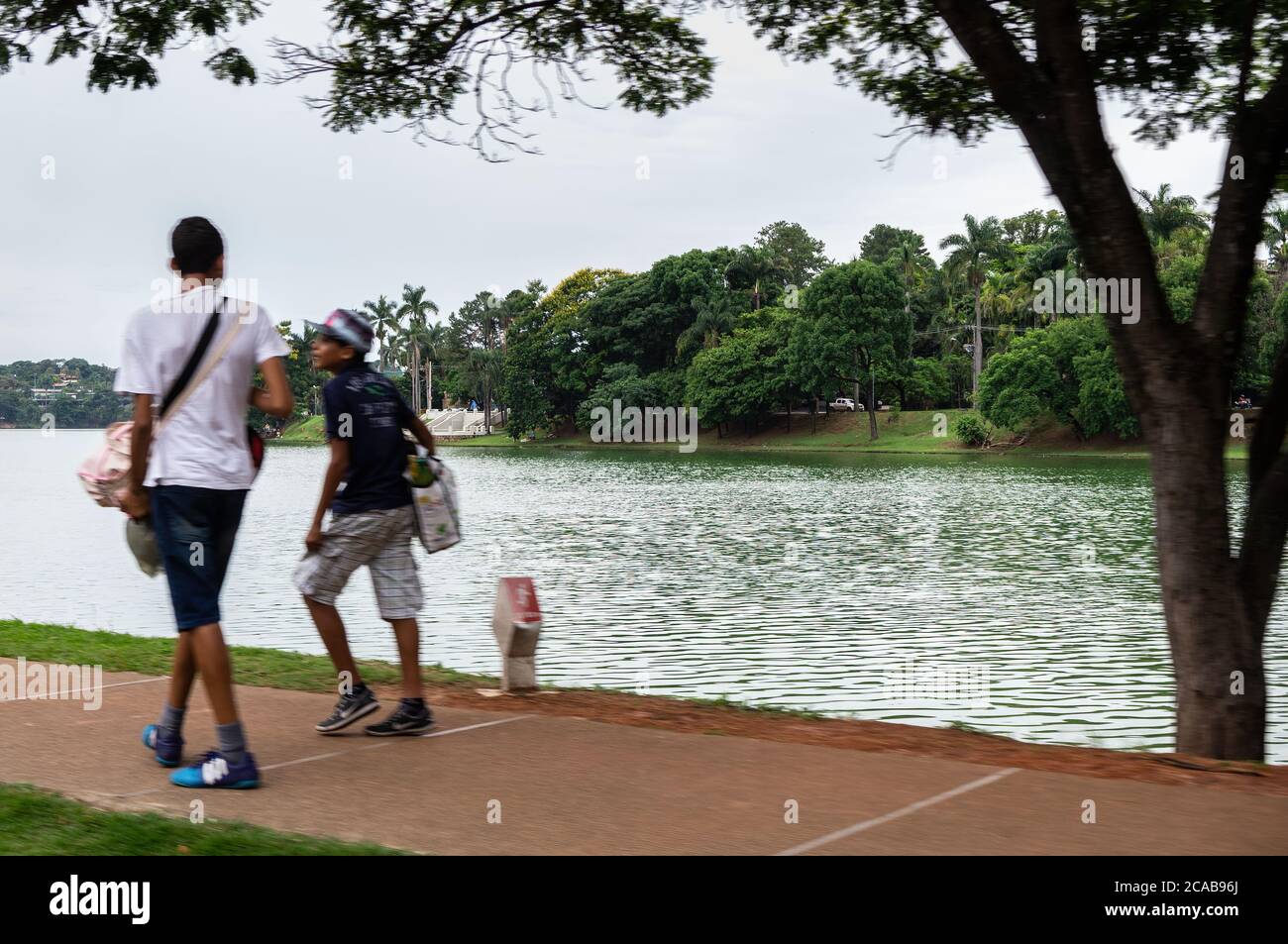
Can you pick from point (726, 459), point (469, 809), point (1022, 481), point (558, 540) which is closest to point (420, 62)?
point (469, 809)

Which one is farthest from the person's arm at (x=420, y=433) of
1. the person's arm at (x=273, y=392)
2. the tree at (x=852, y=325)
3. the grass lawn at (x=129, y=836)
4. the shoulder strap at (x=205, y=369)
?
the tree at (x=852, y=325)

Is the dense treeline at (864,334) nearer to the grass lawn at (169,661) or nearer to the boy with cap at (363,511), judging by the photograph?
the grass lawn at (169,661)

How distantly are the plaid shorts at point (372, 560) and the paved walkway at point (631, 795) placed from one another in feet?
2.21

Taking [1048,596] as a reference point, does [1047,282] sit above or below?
above

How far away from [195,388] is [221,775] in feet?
4.98

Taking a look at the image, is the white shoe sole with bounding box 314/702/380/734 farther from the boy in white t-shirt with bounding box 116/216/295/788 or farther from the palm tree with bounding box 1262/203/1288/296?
the palm tree with bounding box 1262/203/1288/296

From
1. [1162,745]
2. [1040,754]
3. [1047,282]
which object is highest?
[1047,282]

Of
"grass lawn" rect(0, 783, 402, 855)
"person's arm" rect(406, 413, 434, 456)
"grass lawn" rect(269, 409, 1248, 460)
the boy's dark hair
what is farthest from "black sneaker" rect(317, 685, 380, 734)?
"grass lawn" rect(269, 409, 1248, 460)

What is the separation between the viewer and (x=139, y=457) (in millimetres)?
5051

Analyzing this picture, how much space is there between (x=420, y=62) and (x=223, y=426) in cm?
562

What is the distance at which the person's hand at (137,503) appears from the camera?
516cm
